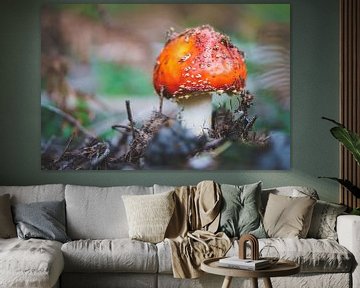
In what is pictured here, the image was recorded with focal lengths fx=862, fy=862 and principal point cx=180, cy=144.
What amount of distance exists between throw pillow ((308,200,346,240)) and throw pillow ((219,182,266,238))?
0.43 meters

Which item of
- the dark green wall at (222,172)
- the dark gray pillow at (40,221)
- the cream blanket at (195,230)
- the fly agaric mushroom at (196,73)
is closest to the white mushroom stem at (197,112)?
the fly agaric mushroom at (196,73)

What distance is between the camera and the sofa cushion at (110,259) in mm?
6293

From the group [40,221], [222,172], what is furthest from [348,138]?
[40,221]

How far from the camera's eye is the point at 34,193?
23.3 feet

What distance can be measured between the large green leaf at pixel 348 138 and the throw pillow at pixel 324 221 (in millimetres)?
471

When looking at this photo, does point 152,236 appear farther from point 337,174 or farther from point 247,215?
point 337,174

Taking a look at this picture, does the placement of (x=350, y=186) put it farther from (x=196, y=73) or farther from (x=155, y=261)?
(x=155, y=261)

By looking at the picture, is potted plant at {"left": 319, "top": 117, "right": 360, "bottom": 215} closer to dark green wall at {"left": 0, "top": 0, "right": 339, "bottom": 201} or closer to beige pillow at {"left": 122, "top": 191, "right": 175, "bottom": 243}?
dark green wall at {"left": 0, "top": 0, "right": 339, "bottom": 201}

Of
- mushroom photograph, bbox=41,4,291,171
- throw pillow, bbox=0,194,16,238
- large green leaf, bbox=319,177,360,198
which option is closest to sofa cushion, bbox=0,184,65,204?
throw pillow, bbox=0,194,16,238

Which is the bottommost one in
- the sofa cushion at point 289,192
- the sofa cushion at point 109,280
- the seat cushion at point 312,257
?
the sofa cushion at point 109,280

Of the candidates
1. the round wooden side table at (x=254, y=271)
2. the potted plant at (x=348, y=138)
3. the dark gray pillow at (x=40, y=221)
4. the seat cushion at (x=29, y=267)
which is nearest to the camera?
the round wooden side table at (x=254, y=271)

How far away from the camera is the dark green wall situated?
294 inches

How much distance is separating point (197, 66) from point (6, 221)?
Result: 6.89ft

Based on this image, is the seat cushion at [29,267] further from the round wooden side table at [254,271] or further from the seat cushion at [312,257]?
the round wooden side table at [254,271]
